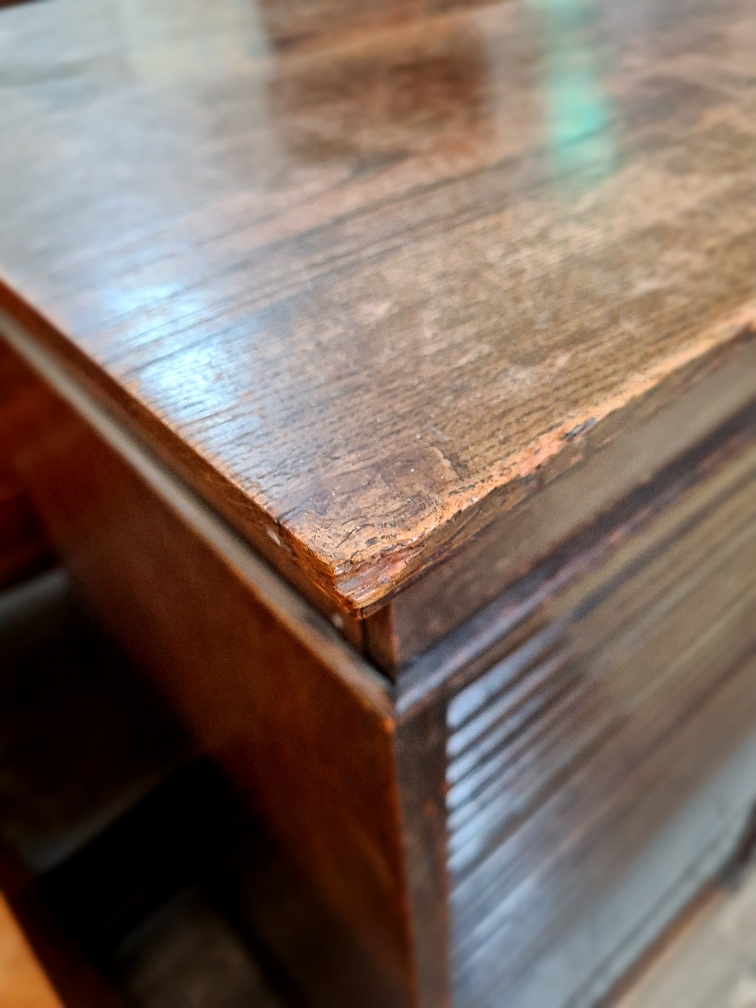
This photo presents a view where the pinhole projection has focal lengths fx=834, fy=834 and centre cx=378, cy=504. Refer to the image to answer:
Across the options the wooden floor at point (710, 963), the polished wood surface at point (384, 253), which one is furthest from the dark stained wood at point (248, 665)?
the wooden floor at point (710, 963)

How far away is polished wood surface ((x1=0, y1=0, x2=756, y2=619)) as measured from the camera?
11.6 inches

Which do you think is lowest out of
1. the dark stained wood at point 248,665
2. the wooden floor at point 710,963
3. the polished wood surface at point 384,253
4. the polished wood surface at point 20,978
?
the wooden floor at point 710,963

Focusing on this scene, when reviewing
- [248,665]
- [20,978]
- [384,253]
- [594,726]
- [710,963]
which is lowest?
[710,963]

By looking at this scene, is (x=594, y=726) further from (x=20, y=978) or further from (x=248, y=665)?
(x=20, y=978)

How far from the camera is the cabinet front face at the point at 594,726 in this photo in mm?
377

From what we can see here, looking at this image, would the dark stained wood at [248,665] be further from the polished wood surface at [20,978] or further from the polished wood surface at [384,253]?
the polished wood surface at [20,978]

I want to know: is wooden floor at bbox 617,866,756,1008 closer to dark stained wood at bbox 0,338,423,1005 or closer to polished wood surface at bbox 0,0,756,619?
dark stained wood at bbox 0,338,423,1005

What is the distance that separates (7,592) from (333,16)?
0.60m

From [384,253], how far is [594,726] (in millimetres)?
290

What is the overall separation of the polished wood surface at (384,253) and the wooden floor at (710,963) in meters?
0.96

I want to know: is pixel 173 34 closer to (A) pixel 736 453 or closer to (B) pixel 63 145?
(B) pixel 63 145

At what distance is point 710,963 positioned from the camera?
1.04 m

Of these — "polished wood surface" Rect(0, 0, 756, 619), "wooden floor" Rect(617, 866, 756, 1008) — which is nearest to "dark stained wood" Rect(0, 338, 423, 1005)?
"polished wood surface" Rect(0, 0, 756, 619)

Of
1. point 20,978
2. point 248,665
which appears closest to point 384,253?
point 248,665
